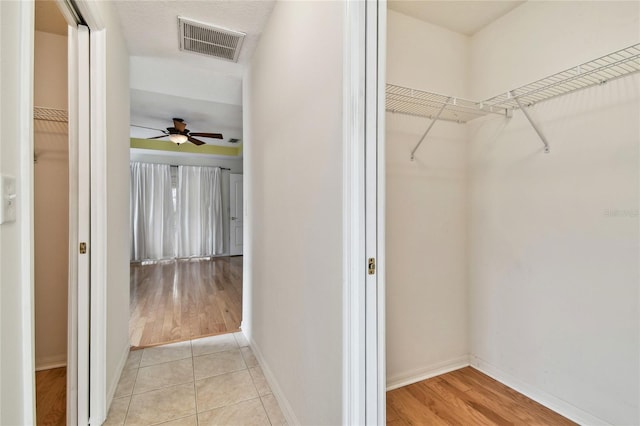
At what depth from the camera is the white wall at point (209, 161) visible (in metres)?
6.23

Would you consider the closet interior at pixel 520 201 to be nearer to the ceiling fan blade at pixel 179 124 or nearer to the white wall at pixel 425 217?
the white wall at pixel 425 217

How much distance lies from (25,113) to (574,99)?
2.37 meters

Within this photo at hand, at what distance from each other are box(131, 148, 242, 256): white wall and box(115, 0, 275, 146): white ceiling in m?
1.80

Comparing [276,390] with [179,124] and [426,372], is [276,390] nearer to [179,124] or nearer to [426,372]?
[426,372]

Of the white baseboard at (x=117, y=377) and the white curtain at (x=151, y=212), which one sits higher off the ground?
the white curtain at (x=151, y=212)

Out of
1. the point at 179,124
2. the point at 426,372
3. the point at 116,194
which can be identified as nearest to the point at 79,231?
the point at 116,194

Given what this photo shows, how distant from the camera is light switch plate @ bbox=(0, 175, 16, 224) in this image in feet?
2.15

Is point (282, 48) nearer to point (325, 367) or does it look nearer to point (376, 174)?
point (376, 174)

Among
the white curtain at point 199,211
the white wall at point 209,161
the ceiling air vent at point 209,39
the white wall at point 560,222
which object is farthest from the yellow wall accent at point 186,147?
the white wall at point 560,222

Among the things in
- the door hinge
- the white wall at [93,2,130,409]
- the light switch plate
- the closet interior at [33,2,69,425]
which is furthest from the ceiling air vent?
the door hinge

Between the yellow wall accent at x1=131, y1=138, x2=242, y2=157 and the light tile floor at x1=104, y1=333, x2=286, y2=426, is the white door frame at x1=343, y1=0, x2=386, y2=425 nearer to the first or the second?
the light tile floor at x1=104, y1=333, x2=286, y2=426

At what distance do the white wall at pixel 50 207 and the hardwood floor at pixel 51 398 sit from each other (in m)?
0.15

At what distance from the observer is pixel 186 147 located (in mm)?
6266

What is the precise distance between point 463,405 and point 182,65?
11.0 ft
